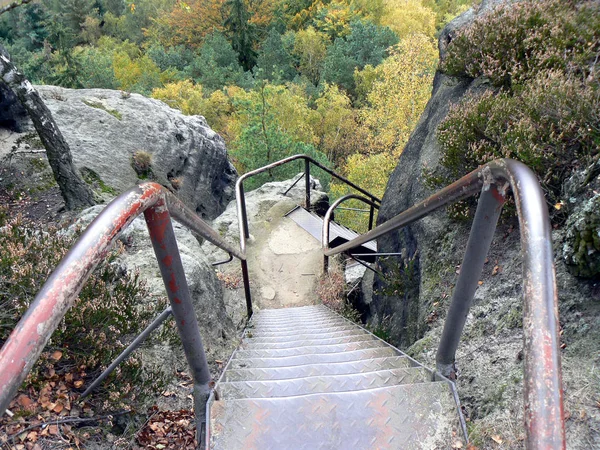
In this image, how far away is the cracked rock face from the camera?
8.67m

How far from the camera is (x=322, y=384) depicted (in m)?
1.85

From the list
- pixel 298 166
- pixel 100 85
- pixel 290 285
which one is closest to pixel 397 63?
pixel 298 166

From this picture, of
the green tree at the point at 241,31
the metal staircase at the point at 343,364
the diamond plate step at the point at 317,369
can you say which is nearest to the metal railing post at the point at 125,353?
the metal staircase at the point at 343,364

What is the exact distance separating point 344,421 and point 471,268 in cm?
73

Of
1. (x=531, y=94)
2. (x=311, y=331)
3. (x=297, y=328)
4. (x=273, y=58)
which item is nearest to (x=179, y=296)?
(x=311, y=331)

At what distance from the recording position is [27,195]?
737 cm

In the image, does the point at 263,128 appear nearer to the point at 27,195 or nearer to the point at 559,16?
the point at 27,195

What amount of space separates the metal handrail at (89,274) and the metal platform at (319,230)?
5810 mm

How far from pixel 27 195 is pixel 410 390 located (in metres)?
7.98

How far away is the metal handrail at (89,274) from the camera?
2.29 feet

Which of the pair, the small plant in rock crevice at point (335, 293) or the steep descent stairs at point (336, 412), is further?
the small plant in rock crevice at point (335, 293)

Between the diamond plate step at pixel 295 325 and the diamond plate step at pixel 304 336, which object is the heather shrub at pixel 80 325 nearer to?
the diamond plate step at pixel 304 336

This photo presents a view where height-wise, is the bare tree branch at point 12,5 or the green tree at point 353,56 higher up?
the green tree at point 353,56

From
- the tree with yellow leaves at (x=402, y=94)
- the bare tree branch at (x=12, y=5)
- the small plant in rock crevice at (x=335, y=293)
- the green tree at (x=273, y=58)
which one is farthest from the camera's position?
the green tree at (x=273, y=58)
